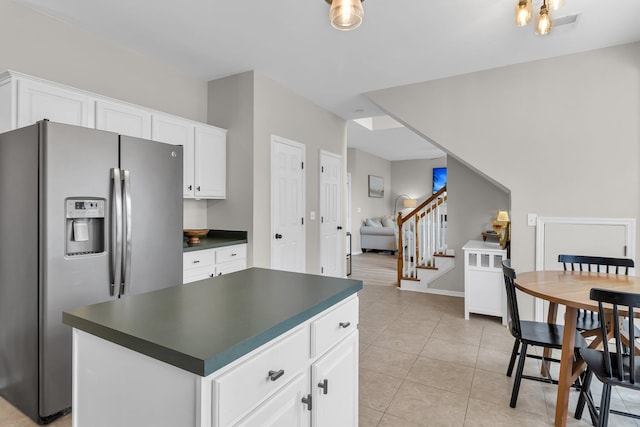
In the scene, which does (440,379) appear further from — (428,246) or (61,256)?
(428,246)

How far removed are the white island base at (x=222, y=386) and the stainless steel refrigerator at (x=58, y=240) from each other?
1084 millimetres

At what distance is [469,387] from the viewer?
2357mm

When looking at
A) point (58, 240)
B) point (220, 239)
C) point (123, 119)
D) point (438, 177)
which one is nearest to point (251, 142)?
point (220, 239)

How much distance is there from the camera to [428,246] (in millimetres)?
5125

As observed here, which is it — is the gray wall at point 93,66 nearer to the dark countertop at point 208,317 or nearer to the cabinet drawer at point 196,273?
the cabinet drawer at point 196,273

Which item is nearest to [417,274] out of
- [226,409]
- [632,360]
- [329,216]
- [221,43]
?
[329,216]

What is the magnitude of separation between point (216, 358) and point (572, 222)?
3.71 meters

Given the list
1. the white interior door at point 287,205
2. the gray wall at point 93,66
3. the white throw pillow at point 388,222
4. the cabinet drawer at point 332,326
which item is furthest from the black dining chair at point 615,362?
the white throw pillow at point 388,222

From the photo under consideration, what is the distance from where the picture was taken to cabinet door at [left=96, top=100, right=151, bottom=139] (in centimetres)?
265

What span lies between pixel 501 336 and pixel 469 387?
1.20 metres

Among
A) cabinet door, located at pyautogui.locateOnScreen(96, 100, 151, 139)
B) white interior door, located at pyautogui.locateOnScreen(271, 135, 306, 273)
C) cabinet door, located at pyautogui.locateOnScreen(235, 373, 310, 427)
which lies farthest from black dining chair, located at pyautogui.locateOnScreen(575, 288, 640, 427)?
cabinet door, located at pyautogui.locateOnScreen(96, 100, 151, 139)

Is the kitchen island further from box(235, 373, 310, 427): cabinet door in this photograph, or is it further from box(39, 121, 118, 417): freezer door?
box(39, 121, 118, 417): freezer door

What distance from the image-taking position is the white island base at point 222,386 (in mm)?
854

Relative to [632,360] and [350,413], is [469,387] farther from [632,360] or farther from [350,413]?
[350,413]
